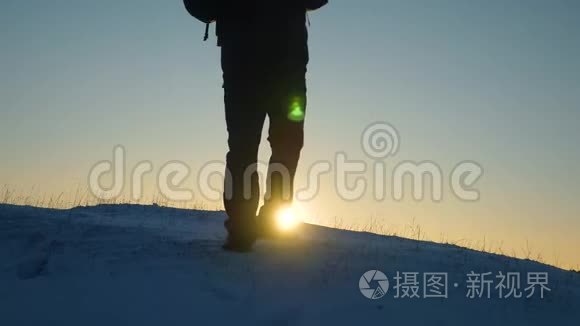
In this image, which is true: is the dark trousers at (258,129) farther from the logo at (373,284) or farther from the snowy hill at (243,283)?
the logo at (373,284)

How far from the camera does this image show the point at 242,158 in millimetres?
5191

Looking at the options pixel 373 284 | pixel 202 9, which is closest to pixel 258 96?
pixel 202 9

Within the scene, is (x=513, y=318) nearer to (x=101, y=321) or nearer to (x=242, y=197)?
(x=242, y=197)

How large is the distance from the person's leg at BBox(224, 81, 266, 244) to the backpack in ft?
2.43

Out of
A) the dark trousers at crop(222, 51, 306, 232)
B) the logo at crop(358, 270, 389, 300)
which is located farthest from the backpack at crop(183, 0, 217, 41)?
the logo at crop(358, 270, 389, 300)

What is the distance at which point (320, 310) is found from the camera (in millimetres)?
4156

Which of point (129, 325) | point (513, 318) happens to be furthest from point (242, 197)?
point (513, 318)

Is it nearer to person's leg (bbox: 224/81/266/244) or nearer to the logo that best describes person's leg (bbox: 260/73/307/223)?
person's leg (bbox: 224/81/266/244)

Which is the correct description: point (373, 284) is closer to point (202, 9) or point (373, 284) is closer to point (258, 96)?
point (258, 96)

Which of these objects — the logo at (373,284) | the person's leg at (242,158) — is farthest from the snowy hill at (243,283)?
the person's leg at (242,158)

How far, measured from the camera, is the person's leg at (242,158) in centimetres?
515

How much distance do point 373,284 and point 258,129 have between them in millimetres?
1717

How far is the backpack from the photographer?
17.6 feet

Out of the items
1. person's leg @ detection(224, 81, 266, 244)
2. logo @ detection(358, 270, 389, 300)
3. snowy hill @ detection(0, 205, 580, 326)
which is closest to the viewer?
snowy hill @ detection(0, 205, 580, 326)
